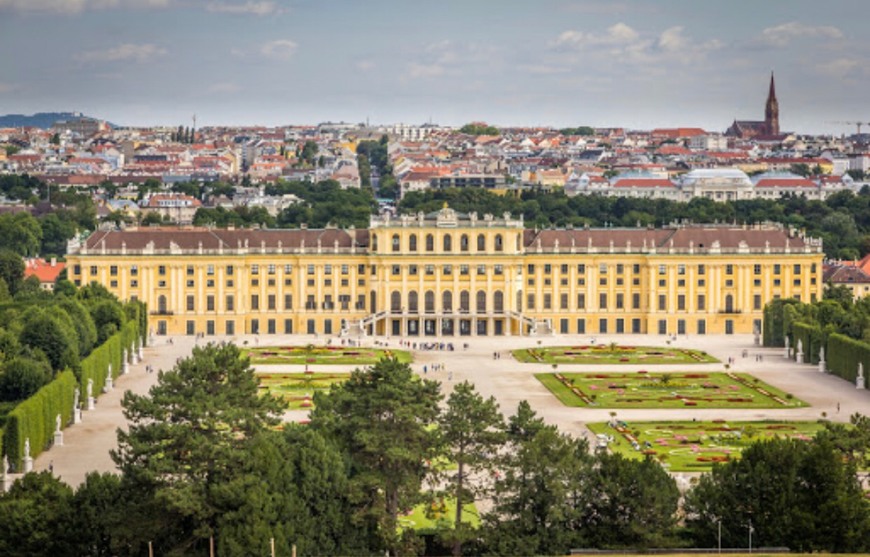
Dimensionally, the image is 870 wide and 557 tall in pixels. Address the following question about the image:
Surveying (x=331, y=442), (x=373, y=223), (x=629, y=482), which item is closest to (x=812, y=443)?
(x=629, y=482)

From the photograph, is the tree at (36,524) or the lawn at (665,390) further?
the lawn at (665,390)

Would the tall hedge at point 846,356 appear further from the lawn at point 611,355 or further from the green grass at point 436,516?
the green grass at point 436,516

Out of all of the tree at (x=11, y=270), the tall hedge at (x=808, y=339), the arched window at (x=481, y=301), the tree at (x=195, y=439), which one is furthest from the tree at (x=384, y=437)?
the tree at (x=11, y=270)

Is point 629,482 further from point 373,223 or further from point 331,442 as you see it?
point 373,223

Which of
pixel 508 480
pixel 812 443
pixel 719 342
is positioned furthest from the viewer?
pixel 719 342

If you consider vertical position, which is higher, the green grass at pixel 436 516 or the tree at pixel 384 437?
the tree at pixel 384 437

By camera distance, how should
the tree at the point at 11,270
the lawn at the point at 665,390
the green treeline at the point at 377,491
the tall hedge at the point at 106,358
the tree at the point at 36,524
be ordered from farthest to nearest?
the tree at the point at 11,270 < the tall hedge at the point at 106,358 < the lawn at the point at 665,390 < the green treeline at the point at 377,491 < the tree at the point at 36,524

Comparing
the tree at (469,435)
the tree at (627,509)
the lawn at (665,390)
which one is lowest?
the lawn at (665,390)
